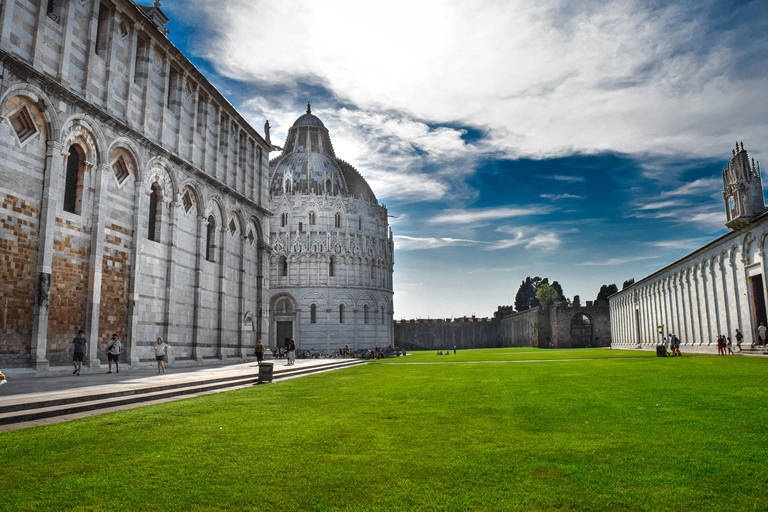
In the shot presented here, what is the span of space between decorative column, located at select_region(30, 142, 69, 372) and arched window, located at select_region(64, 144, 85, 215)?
98cm

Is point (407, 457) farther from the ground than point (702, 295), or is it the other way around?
point (702, 295)

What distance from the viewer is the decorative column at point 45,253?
662 inches

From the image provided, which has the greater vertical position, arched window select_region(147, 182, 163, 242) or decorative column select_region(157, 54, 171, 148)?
decorative column select_region(157, 54, 171, 148)

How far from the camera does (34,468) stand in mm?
5641

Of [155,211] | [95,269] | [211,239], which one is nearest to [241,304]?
[211,239]

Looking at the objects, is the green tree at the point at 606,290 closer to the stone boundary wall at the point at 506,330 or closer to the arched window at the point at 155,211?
the stone boundary wall at the point at 506,330

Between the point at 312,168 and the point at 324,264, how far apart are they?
1559 centimetres

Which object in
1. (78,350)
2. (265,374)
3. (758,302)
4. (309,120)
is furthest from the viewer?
(309,120)

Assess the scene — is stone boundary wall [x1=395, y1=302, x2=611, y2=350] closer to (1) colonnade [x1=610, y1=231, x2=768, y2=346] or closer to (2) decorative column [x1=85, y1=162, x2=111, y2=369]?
(1) colonnade [x1=610, y1=231, x2=768, y2=346]

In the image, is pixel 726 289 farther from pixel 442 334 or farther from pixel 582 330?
pixel 442 334

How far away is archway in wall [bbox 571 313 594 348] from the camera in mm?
73050

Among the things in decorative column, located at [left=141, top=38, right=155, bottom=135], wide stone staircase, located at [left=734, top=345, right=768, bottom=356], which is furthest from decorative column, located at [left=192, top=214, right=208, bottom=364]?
wide stone staircase, located at [left=734, top=345, right=768, bottom=356]

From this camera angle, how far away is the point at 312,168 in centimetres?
7544

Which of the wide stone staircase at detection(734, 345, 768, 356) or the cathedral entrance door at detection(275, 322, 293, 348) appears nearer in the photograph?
the wide stone staircase at detection(734, 345, 768, 356)
